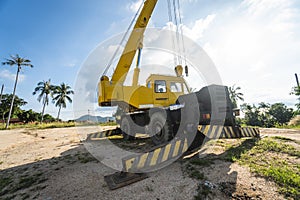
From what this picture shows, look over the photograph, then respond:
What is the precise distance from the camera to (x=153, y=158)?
3248 mm

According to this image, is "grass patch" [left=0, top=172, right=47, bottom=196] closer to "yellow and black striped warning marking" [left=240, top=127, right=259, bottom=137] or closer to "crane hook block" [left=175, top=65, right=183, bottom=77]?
"yellow and black striped warning marking" [left=240, top=127, right=259, bottom=137]

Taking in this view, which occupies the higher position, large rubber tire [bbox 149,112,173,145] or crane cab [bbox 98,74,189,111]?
crane cab [bbox 98,74,189,111]

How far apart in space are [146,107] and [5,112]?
49874 millimetres

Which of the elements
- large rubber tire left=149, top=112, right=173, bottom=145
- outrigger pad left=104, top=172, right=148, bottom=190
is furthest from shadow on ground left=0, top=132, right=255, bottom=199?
large rubber tire left=149, top=112, right=173, bottom=145

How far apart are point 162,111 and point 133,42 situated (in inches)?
157

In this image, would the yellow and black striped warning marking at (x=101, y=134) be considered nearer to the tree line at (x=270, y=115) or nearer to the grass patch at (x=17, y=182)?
the grass patch at (x=17, y=182)

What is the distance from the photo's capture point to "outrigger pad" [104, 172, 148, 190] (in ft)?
8.54

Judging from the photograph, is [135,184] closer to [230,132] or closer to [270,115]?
[230,132]

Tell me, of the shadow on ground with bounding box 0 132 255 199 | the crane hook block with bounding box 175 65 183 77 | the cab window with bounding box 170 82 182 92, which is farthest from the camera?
the crane hook block with bounding box 175 65 183 77

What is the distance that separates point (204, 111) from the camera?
4.32 meters

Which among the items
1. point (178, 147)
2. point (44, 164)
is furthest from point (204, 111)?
point (44, 164)

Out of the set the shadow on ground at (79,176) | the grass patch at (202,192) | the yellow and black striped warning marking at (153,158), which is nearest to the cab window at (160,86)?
the yellow and black striped warning marking at (153,158)

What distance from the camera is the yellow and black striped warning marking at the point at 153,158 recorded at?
2979 millimetres

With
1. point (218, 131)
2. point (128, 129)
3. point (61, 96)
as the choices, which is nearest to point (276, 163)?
point (218, 131)
